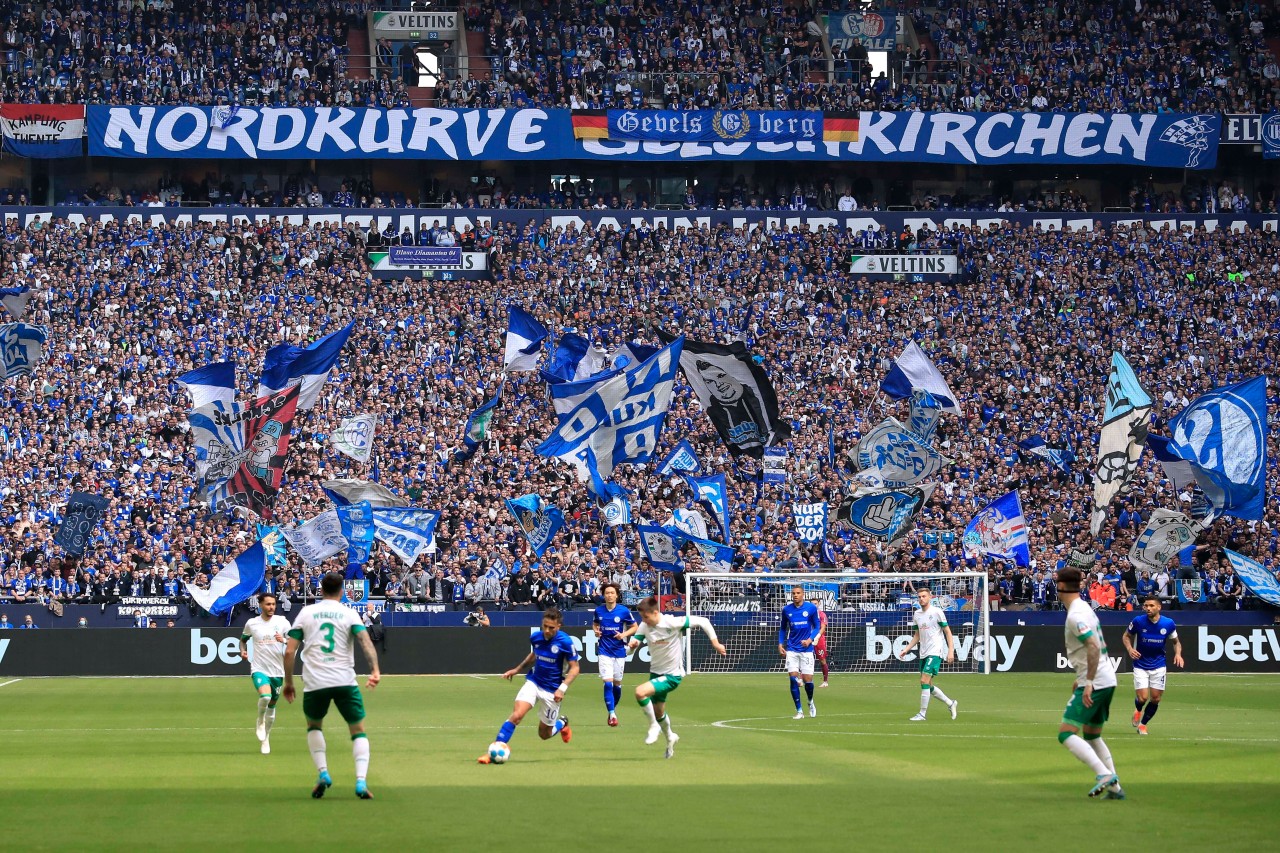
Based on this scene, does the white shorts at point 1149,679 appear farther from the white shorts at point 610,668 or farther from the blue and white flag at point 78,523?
the blue and white flag at point 78,523

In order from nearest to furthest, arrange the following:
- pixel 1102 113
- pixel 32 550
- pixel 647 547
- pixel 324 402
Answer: pixel 647 547 < pixel 32 550 < pixel 324 402 < pixel 1102 113

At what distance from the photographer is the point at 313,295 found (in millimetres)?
58812

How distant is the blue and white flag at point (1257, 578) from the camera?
4200 cm

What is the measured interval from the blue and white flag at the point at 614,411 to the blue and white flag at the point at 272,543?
21.4 ft

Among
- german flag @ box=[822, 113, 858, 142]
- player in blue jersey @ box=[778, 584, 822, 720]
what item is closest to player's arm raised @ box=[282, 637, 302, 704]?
player in blue jersey @ box=[778, 584, 822, 720]

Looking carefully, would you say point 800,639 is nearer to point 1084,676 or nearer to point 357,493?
point 1084,676

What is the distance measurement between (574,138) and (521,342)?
22661 millimetres

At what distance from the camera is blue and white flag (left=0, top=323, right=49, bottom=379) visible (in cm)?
5053

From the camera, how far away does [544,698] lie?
21.0m

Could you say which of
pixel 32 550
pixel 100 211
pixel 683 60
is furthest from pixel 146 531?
pixel 683 60

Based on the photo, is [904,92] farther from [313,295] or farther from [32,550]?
[32,550]

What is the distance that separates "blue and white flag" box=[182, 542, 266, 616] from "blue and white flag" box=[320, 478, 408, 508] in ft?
15.7

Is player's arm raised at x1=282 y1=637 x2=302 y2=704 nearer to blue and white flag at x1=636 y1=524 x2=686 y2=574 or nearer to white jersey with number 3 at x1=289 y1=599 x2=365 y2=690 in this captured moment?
white jersey with number 3 at x1=289 y1=599 x2=365 y2=690

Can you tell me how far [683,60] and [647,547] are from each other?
3364 centimetres
